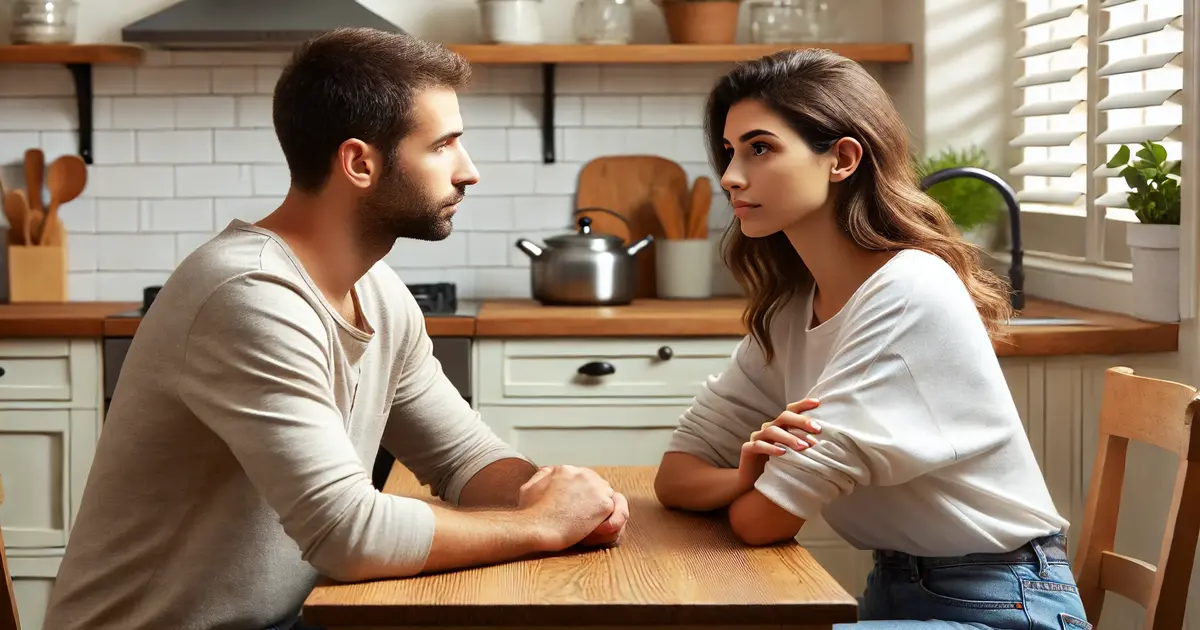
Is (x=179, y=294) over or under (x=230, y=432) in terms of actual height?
over

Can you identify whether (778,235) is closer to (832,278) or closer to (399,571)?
(832,278)

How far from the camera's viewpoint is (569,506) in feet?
5.35

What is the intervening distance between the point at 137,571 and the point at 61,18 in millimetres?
2818

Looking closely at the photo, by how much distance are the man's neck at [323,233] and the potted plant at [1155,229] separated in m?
1.90

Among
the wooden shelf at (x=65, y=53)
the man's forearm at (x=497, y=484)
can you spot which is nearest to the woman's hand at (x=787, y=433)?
the man's forearm at (x=497, y=484)

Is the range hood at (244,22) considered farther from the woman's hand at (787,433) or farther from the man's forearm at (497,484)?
the woman's hand at (787,433)

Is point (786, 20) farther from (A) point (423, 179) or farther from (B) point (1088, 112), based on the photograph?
(A) point (423, 179)

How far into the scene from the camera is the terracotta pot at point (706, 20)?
393 cm

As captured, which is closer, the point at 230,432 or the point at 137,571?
the point at 230,432

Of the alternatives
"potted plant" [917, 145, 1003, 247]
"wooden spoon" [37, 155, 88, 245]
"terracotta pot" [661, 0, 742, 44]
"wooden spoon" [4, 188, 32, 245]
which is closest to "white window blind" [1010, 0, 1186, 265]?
"potted plant" [917, 145, 1003, 247]

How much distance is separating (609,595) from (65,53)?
123 inches

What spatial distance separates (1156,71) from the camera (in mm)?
3094

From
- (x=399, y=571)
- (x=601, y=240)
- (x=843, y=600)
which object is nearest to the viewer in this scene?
(x=843, y=600)

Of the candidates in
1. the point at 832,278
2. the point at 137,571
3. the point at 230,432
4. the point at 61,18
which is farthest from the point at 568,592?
the point at 61,18
